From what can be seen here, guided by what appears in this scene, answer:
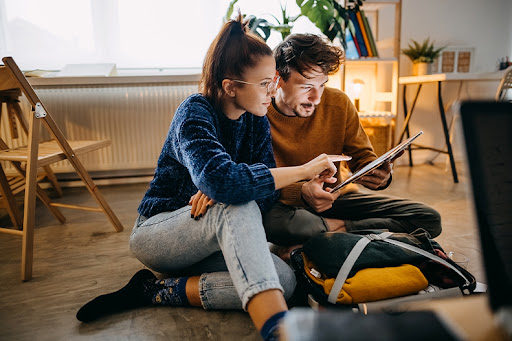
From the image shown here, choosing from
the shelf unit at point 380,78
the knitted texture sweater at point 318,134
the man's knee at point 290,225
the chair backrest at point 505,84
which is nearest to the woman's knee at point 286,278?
the man's knee at point 290,225

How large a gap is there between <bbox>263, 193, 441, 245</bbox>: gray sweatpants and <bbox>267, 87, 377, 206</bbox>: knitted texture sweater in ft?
0.33

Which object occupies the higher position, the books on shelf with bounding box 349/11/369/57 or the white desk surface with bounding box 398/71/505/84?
the books on shelf with bounding box 349/11/369/57

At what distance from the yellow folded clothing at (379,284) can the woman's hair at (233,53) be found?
2.07ft

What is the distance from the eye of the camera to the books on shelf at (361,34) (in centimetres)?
251

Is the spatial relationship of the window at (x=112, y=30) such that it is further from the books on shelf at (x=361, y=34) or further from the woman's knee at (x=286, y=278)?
the woman's knee at (x=286, y=278)

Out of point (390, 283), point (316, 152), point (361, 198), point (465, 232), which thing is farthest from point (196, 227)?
point (465, 232)

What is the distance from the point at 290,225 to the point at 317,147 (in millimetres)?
328

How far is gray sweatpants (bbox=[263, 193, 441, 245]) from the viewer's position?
51.1 inches

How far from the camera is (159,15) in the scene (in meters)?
2.80

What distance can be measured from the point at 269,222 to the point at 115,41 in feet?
7.24

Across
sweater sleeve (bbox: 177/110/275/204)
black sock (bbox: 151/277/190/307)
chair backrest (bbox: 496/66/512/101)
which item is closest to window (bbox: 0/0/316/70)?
chair backrest (bbox: 496/66/512/101)

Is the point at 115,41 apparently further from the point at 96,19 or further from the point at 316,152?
the point at 316,152

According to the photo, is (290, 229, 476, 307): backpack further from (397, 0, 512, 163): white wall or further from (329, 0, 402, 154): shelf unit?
(397, 0, 512, 163): white wall

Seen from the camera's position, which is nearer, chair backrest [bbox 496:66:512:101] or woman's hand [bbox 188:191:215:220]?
woman's hand [bbox 188:191:215:220]
